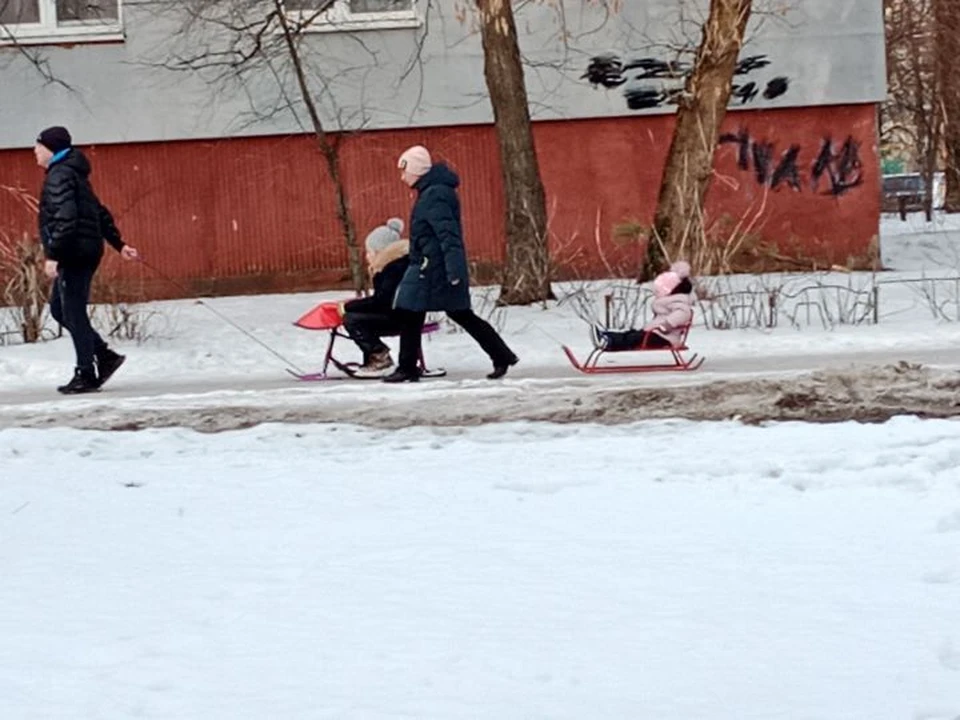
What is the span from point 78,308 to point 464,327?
2705 millimetres

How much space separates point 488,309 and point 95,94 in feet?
27.1

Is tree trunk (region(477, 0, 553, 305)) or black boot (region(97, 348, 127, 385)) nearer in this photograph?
black boot (region(97, 348, 127, 385))

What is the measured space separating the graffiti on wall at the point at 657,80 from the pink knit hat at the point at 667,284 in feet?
34.9

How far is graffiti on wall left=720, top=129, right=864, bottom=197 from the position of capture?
2406cm

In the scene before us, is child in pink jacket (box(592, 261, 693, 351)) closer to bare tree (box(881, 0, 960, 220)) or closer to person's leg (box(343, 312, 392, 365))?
person's leg (box(343, 312, 392, 365))

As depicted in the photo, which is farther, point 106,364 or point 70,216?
point 106,364

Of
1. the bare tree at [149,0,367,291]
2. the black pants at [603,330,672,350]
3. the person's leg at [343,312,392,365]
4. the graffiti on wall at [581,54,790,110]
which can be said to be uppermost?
the bare tree at [149,0,367,291]

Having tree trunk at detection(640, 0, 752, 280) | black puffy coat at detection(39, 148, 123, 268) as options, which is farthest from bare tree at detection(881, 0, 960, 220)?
black puffy coat at detection(39, 148, 123, 268)

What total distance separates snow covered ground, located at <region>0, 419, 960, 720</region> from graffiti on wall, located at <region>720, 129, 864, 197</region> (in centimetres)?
1619

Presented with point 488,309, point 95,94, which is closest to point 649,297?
point 488,309

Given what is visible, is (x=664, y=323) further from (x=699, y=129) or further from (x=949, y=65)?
(x=949, y=65)

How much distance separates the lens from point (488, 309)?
17703mm

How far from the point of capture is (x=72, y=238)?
12234 millimetres

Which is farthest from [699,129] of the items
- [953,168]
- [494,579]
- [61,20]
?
[953,168]
